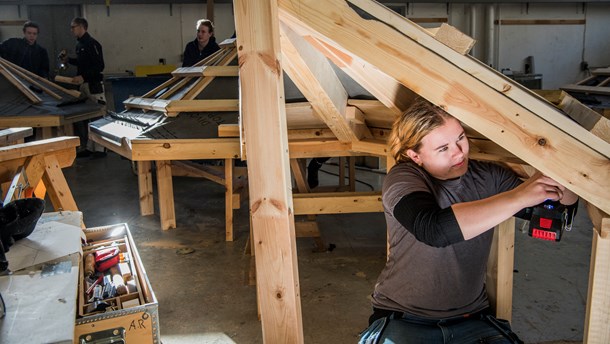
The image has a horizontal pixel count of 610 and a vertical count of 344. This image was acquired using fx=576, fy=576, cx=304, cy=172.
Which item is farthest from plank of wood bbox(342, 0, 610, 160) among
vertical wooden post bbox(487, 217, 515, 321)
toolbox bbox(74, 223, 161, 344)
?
Result: toolbox bbox(74, 223, 161, 344)

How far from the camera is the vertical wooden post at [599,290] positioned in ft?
5.39

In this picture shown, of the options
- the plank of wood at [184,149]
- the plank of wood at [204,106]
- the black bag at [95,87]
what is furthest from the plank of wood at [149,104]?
the black bag at [95,87]

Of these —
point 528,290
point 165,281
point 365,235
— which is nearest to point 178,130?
point 165,281

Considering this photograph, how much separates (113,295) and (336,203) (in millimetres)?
1361

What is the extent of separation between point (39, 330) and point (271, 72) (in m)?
1.10

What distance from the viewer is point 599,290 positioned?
1.69 metres

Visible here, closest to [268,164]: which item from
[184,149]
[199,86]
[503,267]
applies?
[503,267]

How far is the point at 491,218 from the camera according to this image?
63.9 inches

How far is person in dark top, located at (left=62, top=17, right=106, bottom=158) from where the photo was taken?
8.01 m

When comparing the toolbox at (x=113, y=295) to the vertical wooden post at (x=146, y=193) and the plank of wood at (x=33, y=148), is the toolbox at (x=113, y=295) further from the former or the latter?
the vertical wooden post at (x=146, y=193)

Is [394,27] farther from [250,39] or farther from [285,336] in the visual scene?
[285,336]

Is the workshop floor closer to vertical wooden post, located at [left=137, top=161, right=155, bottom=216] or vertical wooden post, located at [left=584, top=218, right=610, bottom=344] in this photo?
vertical wooden post, located at [left=137, top=161, right=155, bottom=216]

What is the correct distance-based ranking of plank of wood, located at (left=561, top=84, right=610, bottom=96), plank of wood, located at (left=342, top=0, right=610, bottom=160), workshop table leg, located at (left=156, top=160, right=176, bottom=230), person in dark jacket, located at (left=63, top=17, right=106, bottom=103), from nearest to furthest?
1. plank of wood, located at (left=342, top=0, right=610, bottom=160)
2. workshop table leg, located at (left=156, top=160, right=176, bottom=230)
3. plank of wood, located at (left=561, top=84, right=610, bottom=96)
4. person in dark jacket, located at (left=63, top=17, right=106, bottom=103)

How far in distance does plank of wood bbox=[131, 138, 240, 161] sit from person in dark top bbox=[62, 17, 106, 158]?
4219 millimetres
